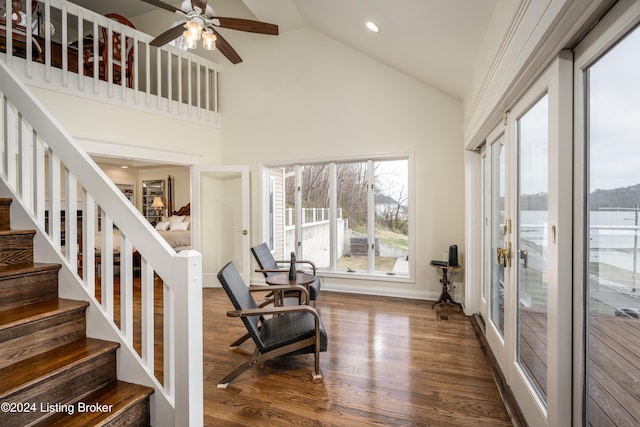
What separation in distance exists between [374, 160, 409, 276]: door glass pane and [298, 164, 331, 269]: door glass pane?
2.70 ft

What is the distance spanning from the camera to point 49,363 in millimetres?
1366

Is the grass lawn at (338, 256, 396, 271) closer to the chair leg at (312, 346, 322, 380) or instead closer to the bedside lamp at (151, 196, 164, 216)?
the chair leg at (312, 346, 322, 380)

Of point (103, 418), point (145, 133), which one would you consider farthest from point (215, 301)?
point (103, 418)

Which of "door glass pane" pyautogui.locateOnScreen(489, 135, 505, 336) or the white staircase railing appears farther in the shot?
"door glass pane" pyautogui.locateOnScreen(489, 135, 505, 336)

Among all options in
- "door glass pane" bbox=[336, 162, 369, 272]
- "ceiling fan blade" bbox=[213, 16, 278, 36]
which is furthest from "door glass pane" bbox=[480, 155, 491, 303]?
"ceiling fan blade" bbox=[213, 16, 278, 36]

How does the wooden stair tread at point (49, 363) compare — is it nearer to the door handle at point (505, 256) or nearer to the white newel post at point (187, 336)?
the white newel post at point (187, 336)

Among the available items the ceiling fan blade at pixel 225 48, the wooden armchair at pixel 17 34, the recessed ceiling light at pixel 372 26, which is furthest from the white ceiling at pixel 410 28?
the wooden armchair at pixel 17 34

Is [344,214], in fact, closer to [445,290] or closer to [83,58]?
[445,290]

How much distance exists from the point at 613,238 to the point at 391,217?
3.54 metres

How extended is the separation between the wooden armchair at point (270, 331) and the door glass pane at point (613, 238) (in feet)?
5.35

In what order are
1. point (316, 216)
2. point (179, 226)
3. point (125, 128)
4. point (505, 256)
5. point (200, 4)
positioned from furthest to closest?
Answer: point (179, 226)
point (316, 216)
point (125, 128)
point (200, 4)
point (505, 256)

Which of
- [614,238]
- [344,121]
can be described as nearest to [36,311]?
[614,238]

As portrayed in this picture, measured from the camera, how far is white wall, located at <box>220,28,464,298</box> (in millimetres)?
4289

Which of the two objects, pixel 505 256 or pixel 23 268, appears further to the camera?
pixel 505 256
